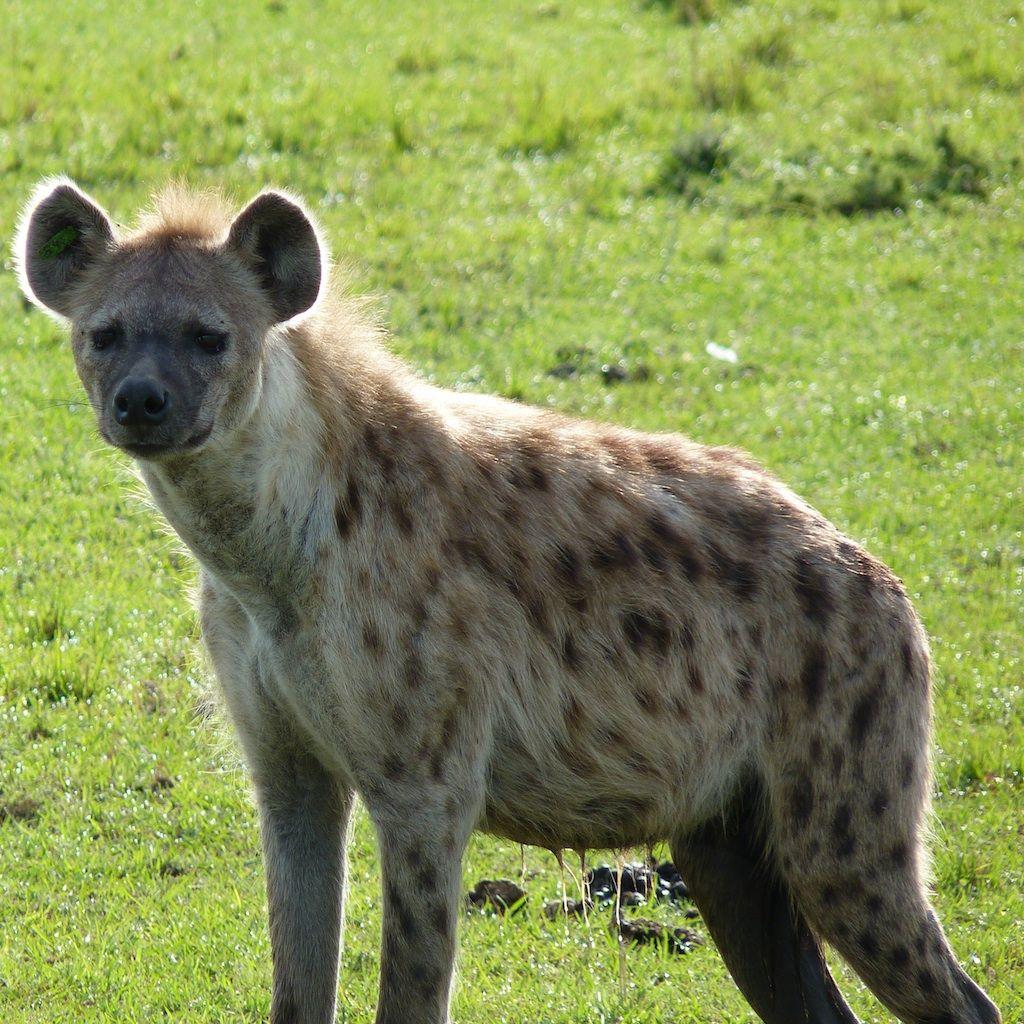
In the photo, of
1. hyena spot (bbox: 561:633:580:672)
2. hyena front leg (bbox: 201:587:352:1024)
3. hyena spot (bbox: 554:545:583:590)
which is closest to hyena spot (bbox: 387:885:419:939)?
hyena front leg (bbox: 201:587:352:1024)

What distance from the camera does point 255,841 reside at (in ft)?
13.7

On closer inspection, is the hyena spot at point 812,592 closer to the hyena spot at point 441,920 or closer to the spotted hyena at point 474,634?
the spotted hyena at point 474,634

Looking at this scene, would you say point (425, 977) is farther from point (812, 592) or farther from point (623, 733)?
point (812, 592)

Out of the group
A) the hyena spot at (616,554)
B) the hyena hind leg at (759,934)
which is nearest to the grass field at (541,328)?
the hyena hind leg at (759,934)

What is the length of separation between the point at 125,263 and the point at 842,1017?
200 centimetres

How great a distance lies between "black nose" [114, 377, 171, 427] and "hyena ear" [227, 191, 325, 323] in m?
0.33

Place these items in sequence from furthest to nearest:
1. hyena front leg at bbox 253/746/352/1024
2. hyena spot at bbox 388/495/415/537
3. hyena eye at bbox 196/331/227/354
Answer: hyena front leg at bbox 253/746/352/1024 → hyena spot at bbox 388/495/415/537 → hyena eye at bbox 196/331/227/354

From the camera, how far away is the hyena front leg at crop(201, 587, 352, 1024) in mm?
3131

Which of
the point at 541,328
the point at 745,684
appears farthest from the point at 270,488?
the point at 541,328

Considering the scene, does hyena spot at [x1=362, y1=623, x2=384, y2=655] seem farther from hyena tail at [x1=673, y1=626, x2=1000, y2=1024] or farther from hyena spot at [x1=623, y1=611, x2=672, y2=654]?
hyena tail at [x1=673, y1=626, x2=1000, y2=1024]

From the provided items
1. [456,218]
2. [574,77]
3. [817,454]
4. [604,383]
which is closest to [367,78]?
[574,77]

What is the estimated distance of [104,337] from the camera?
9.70 ft

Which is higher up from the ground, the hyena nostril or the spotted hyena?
the hyena nostril

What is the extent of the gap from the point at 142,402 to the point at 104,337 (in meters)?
0.22
